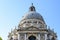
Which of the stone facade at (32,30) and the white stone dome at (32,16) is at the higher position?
the white stone dome at (32,16)

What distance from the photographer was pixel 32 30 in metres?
55.2

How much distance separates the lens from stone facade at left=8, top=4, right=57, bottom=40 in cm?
5488

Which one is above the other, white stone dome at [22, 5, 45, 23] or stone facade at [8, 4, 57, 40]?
white stone dome at [22, 5, 45, 23]

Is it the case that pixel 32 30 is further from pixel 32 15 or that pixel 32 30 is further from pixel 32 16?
pixel 32 15

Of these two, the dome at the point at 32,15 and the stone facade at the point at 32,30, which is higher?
the dome at the point at 32,15

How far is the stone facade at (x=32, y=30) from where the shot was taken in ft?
180

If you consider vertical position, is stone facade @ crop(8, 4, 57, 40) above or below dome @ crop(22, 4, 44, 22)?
below

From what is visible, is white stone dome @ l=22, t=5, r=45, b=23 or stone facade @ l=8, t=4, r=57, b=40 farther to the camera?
white stone dome @ l=22, t=5, r=45, b=23

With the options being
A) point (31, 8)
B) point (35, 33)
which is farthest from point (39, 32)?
point (31, 8)

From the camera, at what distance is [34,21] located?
62.0 meters

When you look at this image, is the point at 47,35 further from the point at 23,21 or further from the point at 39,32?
the point at 23,21

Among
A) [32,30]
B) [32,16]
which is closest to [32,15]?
[32,16]

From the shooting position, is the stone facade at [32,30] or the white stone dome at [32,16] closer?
the stone facade at [32,30]

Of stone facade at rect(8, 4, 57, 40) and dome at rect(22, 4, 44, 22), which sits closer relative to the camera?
stone facade at rect(8, 4, 57, 40)
